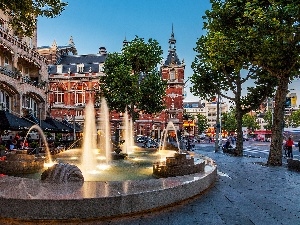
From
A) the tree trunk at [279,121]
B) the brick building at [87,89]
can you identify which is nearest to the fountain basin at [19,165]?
the tree trunk at [279,121]

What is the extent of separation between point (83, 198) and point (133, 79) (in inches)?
1168

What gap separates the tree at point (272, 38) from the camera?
1357cm

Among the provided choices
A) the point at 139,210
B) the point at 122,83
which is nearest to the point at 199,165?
the point at 139,210

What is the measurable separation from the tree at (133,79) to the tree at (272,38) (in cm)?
1868

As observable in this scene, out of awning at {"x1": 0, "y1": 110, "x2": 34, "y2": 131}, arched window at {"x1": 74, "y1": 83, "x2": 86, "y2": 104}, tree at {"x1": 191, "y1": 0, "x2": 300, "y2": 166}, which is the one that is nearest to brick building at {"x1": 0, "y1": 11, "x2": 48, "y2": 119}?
awning at {"x1": 0, "y1": 110, "x2": 34, "y2": 131}

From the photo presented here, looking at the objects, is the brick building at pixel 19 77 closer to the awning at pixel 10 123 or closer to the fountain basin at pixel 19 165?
the awning at pixel 10 123

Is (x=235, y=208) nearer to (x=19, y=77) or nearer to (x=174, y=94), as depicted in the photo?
(x=19, y=77)

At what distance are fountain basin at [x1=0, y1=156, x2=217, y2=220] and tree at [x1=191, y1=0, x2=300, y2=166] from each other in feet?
34.0

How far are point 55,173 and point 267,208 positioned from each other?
15.5 ft

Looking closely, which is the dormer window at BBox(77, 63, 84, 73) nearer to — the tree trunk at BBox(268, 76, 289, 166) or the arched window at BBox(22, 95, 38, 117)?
the arched window at BBox(22, 95, 38, 117)

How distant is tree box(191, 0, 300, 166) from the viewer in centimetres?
1357

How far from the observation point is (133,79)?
34125mm

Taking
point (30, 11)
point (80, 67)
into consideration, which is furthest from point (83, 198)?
point (80, 67)

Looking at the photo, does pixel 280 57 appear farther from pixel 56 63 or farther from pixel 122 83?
pixel 56 63
